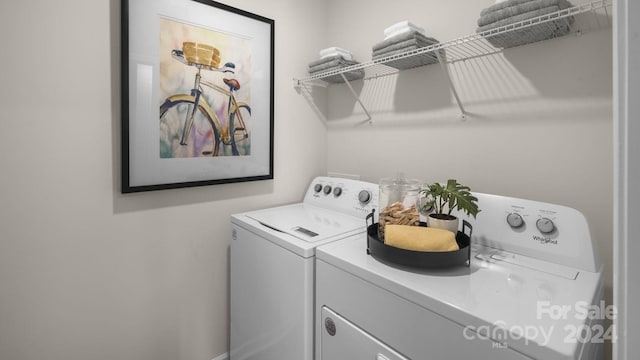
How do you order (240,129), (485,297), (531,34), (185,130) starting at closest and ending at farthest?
(485,297)
(531,34)
(185,130)
(240,129)

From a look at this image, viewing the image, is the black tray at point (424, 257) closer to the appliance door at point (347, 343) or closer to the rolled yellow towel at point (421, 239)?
the rolled yellow towel at point (421, 239)

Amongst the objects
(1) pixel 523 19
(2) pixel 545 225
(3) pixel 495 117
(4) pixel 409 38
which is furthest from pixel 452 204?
(4) pixel 409 38

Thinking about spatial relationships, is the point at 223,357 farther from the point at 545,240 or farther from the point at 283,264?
the point at 545,240

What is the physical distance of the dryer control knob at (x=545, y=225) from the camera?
1.00 metres

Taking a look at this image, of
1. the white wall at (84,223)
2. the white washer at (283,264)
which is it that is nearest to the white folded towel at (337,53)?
the white wall at (84,223)

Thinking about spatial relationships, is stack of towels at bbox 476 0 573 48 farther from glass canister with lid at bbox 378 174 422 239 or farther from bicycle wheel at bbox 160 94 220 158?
bicycle wheel at bbox 160 94 220 158

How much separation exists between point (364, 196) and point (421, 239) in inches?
25.6

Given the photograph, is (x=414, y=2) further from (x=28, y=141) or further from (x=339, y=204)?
(x=28, y=141)

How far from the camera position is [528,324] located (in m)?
0.67

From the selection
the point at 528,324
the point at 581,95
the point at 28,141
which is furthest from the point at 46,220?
the point at 581,95

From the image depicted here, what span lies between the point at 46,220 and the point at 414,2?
6.14 feet

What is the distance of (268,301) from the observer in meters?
1.32

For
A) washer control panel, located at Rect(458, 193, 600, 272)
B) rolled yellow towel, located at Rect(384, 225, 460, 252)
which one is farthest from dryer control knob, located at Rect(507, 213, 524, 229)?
rolled yellow towel, located at Rect(384, 225, 460, 252)
